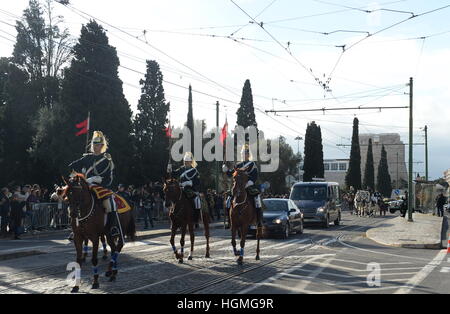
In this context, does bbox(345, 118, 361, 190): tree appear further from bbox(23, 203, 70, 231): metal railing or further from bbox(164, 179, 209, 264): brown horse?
bbox(164, 179, 209, 264): brown horse

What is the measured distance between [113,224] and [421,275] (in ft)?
21.0

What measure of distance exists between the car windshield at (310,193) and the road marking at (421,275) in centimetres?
1341

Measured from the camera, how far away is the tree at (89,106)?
40.5 meters

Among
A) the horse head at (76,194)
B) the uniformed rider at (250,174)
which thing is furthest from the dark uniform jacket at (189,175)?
the horse head at (76,194)

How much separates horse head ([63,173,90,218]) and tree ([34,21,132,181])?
30.2m

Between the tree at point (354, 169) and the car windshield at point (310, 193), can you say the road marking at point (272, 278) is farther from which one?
the tree at point (354, 169)

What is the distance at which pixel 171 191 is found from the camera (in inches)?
564

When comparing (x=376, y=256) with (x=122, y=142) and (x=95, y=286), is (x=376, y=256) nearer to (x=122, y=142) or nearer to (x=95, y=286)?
(x=95, y=286)

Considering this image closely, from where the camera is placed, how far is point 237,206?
14.5 m

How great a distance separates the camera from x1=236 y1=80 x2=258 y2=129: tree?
5897 centimetres

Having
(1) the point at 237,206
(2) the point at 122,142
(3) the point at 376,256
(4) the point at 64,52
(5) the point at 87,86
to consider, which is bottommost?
(3) the point at 376,256
